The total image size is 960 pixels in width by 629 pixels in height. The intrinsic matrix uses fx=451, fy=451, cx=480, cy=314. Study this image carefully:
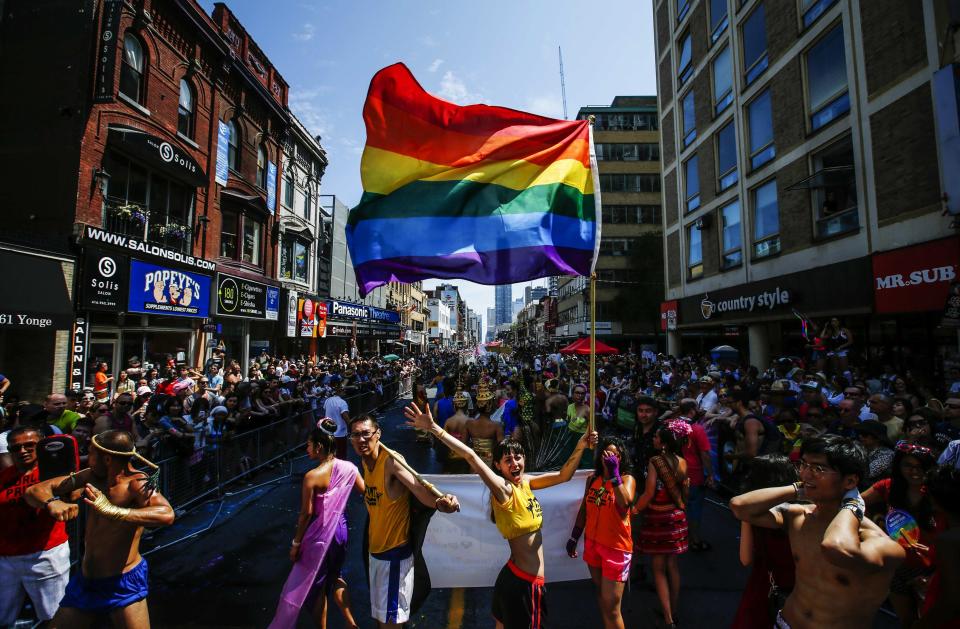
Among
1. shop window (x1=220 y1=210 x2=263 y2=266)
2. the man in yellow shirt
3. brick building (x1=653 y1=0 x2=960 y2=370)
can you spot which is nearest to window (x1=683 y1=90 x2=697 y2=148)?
brick building (x1=653 y1=0 x2=960 y2=370)

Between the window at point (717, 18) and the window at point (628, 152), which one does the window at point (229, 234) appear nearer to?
the window at point (717, 18)

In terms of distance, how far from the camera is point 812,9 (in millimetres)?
13992

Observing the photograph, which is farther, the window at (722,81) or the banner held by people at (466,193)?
the window at (722,81)

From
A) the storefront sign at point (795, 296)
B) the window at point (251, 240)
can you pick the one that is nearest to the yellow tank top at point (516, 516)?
the storefront sign at point (795, 296)

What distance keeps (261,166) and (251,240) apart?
12.3ft

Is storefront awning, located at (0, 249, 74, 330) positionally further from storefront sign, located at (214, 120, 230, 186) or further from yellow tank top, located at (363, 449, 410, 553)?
yellow tank top, located at (363, 449, 410, 553)

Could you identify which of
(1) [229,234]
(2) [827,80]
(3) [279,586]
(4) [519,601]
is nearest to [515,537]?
(4) [519,601]

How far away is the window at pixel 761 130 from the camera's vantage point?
16.0 meters

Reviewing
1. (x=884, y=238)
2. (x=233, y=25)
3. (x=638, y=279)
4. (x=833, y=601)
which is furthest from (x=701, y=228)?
(x=233, y=25)

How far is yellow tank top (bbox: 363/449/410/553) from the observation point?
11.3 ft

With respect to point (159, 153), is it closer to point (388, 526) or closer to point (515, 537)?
point (388, 526)

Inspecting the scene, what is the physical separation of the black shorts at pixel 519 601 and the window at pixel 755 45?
19.2 meters

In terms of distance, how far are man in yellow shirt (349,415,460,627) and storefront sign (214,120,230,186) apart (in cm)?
1768

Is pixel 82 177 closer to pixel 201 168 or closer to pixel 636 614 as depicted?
pixel 201 168
